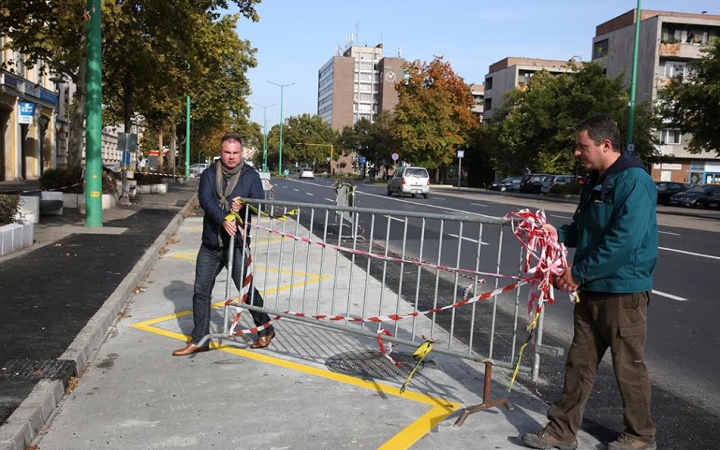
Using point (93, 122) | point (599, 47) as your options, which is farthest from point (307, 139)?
point (93, 122)

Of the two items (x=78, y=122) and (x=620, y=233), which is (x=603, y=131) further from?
(x=78, y=122)

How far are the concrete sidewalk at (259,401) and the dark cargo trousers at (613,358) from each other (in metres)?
0.28

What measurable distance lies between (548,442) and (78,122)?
18.6m

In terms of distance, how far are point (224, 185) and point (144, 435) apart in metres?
2.38

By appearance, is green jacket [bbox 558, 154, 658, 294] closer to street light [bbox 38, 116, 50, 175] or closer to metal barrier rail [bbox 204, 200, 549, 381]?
metal barrier rail [bbox 204, 200, 549, 381]

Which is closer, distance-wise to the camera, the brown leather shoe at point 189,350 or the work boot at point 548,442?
the work boot at point 548,442

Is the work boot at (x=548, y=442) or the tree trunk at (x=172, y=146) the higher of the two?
the tree trunk at (x=172, y=146)

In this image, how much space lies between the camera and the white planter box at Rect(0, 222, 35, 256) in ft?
31.8

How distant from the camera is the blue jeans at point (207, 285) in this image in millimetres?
5516

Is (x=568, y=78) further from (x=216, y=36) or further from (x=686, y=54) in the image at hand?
(x=216, y=36)

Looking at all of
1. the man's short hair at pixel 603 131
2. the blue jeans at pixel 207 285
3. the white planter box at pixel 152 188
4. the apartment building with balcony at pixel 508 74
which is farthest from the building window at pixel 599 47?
the man's short hair at pixel 603 131

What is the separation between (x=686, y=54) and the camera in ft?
190

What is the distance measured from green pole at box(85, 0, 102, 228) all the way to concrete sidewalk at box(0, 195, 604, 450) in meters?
8.70

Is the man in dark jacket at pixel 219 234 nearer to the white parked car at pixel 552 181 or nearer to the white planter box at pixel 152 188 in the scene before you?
the white planter box at pixel 152 188
